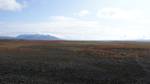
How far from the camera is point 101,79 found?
61.6 feet

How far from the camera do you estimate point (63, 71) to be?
2062 cm

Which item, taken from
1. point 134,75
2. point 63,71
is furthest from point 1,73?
point 134,75

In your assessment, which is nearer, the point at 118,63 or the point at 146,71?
the point at 146,71

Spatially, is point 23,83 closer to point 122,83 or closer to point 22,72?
point 22,72

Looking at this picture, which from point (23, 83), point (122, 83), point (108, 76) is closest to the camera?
point (23, 83)

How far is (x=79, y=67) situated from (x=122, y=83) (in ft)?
18.7

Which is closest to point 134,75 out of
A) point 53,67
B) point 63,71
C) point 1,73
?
point 63,71

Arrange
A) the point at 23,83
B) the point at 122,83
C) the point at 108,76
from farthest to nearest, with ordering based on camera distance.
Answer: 1. the point at 108,76
2. the point at 122,83
3. the point at 23,83

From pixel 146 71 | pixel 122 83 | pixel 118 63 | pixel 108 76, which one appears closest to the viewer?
pixel 122 83

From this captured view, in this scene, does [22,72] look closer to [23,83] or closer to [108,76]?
[23,83]

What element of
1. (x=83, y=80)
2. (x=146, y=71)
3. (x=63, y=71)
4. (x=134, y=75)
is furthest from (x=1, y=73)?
(x=146, y=71)

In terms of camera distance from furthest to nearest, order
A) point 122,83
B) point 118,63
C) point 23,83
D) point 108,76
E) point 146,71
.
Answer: point 118,63, point 146,71, point 108,76, point 122,83, point 23,83

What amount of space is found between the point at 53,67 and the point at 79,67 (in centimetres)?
286

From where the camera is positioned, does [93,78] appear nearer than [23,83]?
No
